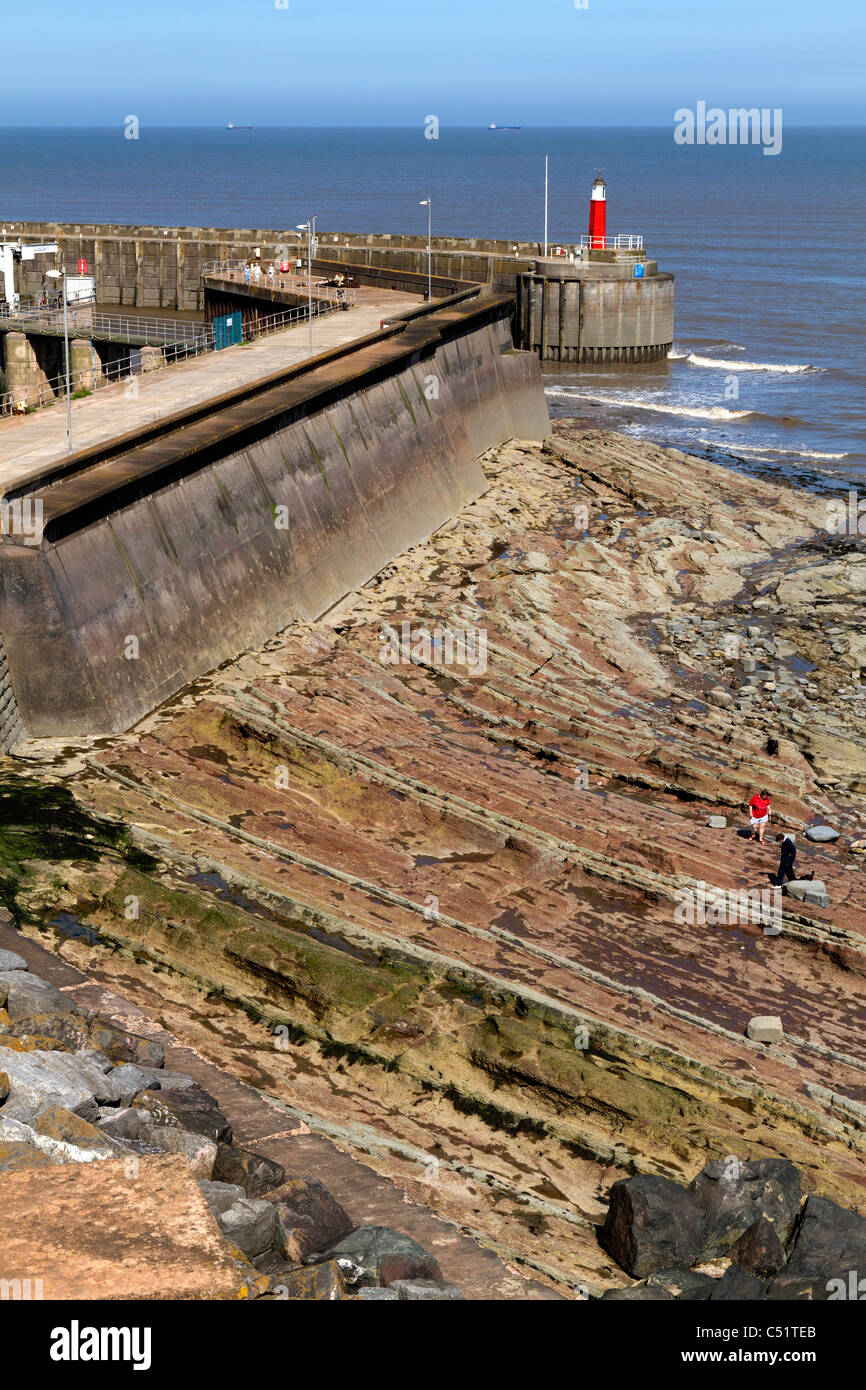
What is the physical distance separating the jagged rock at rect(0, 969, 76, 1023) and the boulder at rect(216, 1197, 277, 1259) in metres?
3.80

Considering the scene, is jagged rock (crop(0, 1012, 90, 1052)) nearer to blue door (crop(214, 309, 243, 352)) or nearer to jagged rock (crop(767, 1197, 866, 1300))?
jagged rock (crop(767, 1197, 866, 1300))

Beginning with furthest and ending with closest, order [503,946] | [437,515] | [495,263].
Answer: [495,263], [437,515], [503,946]

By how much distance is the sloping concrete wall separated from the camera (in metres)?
24.7

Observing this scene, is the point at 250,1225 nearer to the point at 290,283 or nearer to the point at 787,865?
the point at 787,865

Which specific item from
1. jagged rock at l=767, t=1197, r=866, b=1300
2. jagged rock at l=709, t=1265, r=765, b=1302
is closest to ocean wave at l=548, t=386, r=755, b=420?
jagged rock at l=767, t=1197, r=866, b=1300

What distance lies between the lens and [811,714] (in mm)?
29031

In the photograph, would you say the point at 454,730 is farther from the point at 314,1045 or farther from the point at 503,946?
the point at 314,1045

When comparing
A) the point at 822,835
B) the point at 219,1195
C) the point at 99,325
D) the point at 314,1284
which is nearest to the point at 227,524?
the point at 822,835

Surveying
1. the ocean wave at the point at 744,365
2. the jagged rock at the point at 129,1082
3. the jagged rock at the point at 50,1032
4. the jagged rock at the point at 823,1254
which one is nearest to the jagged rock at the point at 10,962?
the jagged rock at the point at 50,1032

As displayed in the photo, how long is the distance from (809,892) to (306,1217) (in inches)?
460

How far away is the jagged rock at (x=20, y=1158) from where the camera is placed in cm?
1076
